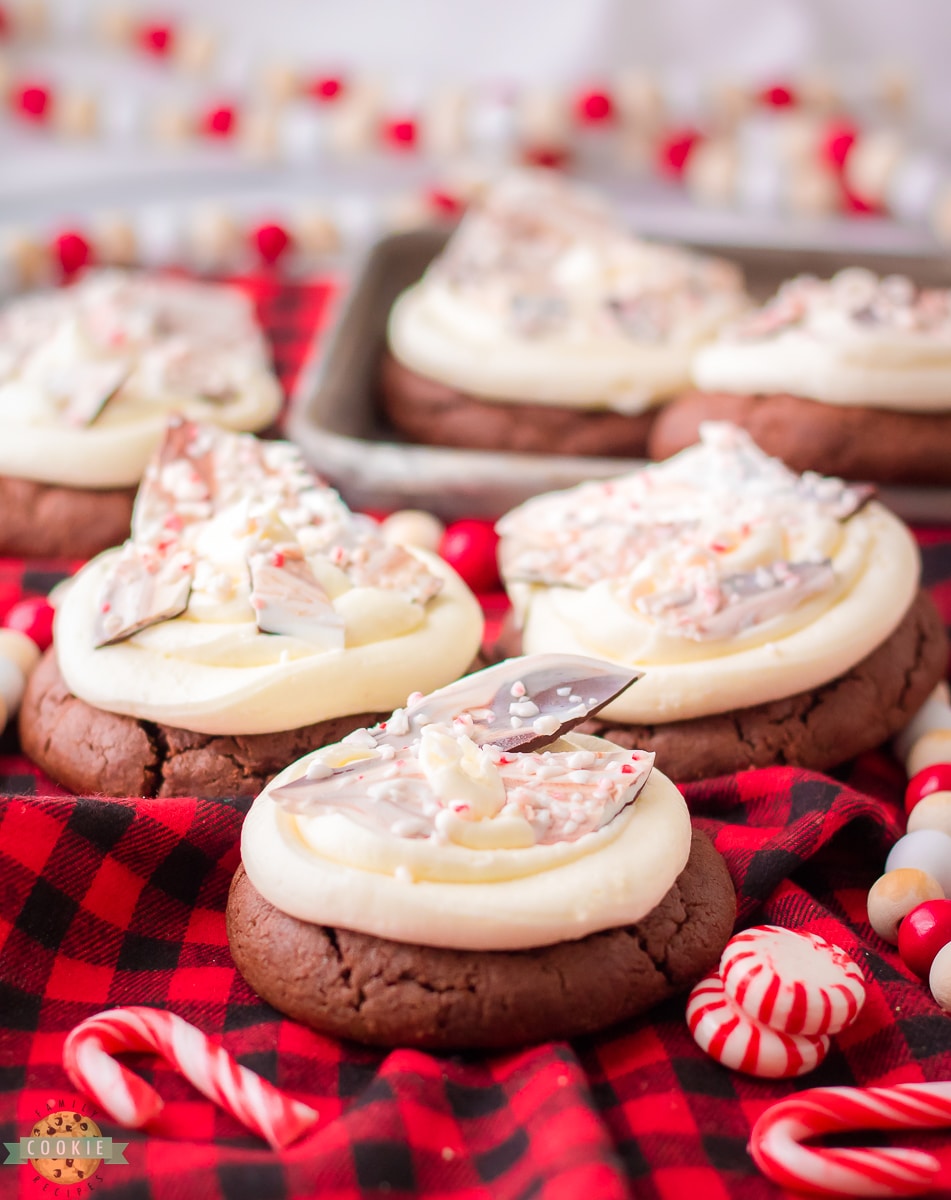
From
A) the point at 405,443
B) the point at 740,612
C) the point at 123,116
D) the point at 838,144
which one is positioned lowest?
the point at 405,443

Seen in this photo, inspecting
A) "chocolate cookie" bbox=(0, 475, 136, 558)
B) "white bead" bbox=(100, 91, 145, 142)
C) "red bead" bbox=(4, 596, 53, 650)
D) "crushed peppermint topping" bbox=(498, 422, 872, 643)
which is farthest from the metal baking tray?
"white bead" bbox=(100, 91, 145, 142)

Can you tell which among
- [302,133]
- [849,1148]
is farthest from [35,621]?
[302,133]

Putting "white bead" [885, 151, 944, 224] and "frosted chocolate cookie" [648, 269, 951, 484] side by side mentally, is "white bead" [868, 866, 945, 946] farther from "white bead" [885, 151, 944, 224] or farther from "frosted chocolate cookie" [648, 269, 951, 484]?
"white bead" [885, 151, 944, 224]

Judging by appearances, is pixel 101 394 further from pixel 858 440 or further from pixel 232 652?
pixel 858 440

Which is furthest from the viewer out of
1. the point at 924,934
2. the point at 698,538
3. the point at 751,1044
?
the point at 698,538

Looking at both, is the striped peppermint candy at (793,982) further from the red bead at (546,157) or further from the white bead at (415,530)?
the red bead at (546,157)
